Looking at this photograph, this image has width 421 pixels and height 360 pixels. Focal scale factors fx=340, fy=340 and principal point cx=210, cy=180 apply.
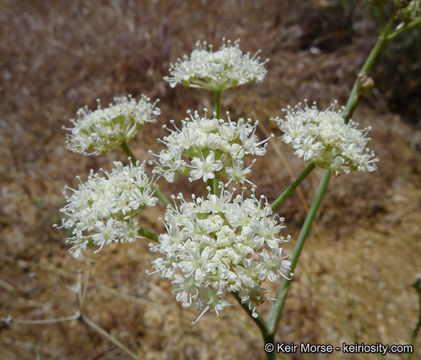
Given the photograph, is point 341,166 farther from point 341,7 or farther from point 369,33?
point 341,7

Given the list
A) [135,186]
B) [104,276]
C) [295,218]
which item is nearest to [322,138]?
[135,186]

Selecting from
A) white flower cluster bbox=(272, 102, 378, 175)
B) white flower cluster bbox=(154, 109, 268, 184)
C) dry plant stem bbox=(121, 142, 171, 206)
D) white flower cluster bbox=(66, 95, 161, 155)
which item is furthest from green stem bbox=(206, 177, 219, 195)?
white flower cluster bbox=(66, 95, 161, 155)

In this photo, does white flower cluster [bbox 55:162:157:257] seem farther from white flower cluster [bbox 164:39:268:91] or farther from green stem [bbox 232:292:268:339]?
white flower cluster [bbox 164:39:268:91]

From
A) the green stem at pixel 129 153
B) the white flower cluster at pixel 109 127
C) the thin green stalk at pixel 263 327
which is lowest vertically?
the thin green stalk at pixel 263 327

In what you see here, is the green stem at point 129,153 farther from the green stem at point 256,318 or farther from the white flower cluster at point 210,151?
the green stem at point 256,318

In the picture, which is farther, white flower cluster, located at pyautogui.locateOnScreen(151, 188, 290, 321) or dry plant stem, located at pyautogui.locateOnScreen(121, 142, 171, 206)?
dry plant stem, located at pyautogui.locateOnScreen(121, 142, 171, 206)

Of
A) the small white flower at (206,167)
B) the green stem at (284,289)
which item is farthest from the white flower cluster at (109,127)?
the green stem at (284,289)
